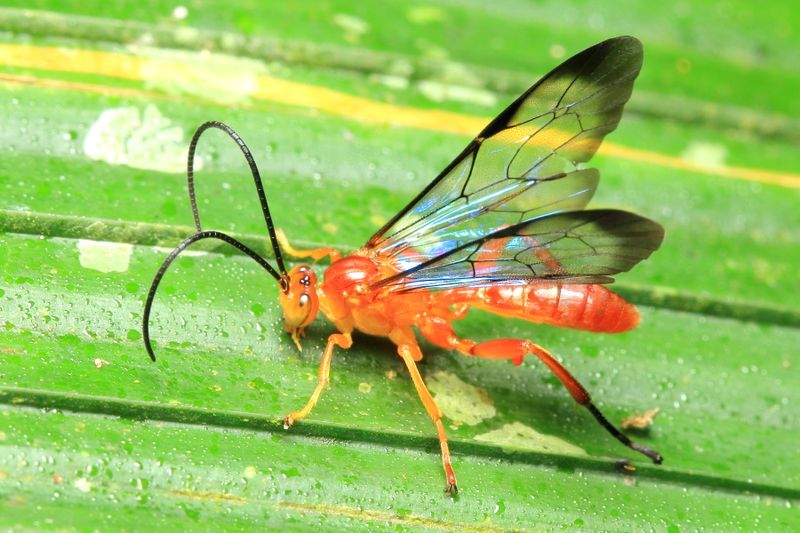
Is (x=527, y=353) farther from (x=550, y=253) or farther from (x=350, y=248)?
(x=350, y=248)

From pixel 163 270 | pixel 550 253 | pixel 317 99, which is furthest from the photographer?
pixel 317 99

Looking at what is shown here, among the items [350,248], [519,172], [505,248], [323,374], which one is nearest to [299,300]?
[323,374]

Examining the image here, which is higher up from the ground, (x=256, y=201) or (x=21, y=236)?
(x=256, y=201)

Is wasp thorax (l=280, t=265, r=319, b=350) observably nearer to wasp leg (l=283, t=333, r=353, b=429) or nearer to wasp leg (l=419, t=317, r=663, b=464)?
wasp leg (l=283, t=333, r=353, b=429)

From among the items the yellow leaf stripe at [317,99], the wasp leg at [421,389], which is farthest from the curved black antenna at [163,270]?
the yellow leaf stripe at [317,99]

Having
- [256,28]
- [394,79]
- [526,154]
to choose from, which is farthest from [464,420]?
[256,28]

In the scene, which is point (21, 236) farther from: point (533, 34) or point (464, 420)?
point (533, 34)

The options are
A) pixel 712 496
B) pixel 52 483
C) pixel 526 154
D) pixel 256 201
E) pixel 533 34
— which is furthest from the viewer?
pixel 533 34
